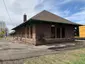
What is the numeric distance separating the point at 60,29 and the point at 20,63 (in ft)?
41.1

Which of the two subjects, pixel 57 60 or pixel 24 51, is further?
pixel 24 51

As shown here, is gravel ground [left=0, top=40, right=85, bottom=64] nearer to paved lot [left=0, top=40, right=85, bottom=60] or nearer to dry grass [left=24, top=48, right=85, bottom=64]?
paved lot [left=0, top=40, right=85, bottom=60]

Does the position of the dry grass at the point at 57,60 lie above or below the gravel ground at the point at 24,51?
below

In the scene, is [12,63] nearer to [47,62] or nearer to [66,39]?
[47,62]

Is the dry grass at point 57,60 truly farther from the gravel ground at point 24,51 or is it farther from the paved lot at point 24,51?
the paved lot at point 24,51

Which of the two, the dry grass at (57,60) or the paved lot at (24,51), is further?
the paved lot at (24,51)

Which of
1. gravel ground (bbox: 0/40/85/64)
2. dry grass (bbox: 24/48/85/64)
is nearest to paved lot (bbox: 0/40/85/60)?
gravel ground (bbox: 0/40/85/64)

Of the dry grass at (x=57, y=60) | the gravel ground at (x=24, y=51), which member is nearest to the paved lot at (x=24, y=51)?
the gravel ground at (x=24, y=51)

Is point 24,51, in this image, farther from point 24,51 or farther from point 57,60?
point 57,60

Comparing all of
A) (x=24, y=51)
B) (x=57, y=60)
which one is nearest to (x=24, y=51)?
(x=24, y=51)

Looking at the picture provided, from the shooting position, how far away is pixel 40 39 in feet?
52.9

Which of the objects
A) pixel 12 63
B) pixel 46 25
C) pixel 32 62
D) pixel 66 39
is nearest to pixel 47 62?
pixel 32 62

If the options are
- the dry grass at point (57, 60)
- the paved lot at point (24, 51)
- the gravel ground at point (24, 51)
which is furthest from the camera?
the paved lot at point (24, 51)

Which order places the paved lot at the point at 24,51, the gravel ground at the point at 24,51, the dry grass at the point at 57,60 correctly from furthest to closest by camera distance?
1. the paved lot at the point at 24,51
2. the gravel ground at the point at 24,51
3. the dry grass at the point at 57,60
